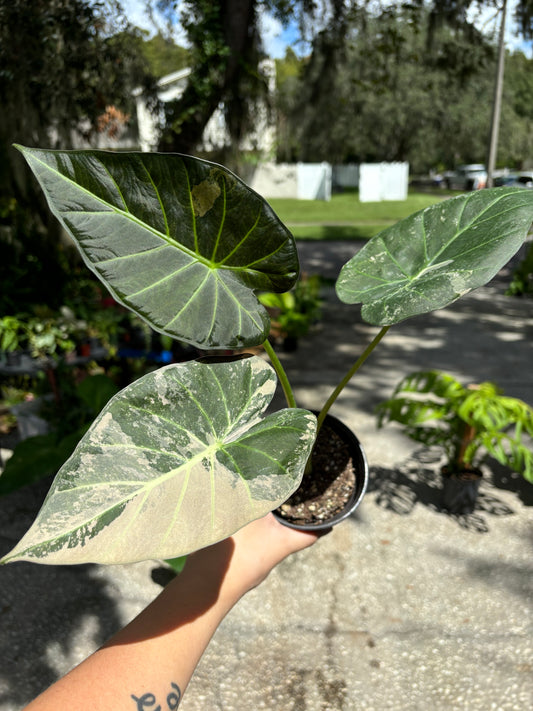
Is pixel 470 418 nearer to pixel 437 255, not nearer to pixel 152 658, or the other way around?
pixel 437 255

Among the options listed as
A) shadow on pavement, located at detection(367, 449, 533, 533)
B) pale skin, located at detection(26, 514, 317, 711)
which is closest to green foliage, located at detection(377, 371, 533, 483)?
shadow on pavement, located at detection(367, 449, 533, 533)

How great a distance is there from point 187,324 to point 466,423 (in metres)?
1.93

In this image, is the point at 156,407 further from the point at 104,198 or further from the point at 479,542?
the point at 479,542

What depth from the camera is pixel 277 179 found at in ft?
59.7

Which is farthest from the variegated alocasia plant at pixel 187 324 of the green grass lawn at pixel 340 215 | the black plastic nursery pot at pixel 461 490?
the green grass lawn at pixel 340 215

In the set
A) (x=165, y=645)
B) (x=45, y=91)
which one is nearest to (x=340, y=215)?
(x=45, y=91)

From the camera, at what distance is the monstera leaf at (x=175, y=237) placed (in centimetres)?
70

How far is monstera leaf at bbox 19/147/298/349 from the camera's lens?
697 mm

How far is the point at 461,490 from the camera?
2430 millimetres

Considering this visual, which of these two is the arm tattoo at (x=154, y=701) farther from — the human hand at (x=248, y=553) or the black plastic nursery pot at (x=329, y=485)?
the black plastic nursery pot at (x=329, y=485)

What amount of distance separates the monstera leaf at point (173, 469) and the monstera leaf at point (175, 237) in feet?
0.28

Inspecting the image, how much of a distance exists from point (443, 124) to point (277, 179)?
8463 mm

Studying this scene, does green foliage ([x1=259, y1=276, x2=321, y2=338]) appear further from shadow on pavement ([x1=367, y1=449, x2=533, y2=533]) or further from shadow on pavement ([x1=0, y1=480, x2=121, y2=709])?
shadow on pavement ([x1=0, y1=480, x2=121, y2=709])

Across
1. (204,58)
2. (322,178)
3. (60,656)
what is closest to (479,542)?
(60,656)
